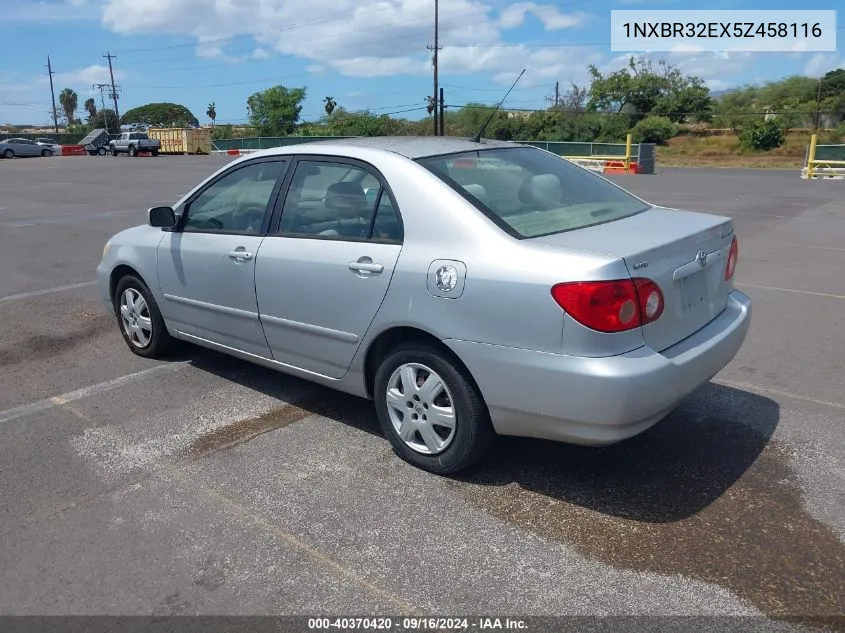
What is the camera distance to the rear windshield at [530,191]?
370 cm

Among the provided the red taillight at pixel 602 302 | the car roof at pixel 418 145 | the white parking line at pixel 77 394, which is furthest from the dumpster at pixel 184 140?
the red taillight at pixel 602 302

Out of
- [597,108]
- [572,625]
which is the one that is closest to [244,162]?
[572,625]

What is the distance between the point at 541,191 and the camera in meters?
4.07

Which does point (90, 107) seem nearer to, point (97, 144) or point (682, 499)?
point (97, 144)

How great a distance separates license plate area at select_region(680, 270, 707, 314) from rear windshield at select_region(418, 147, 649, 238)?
566 mm

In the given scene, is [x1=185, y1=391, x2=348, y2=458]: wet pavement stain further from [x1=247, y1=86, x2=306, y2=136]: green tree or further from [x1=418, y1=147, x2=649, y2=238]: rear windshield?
[x1=247, y1=86, x2=306, y2=136]: green tree

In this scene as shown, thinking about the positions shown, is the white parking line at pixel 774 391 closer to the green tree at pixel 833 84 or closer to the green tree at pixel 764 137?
the green tree at pixel 764 137

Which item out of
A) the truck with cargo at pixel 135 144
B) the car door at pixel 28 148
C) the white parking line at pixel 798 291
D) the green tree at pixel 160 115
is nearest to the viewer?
the white parking line at pixel 798 291

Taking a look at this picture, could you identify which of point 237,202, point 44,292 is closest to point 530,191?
point 237,202

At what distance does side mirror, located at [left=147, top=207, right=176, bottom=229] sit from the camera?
4.93 m

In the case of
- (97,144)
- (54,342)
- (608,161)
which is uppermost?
(97,144)

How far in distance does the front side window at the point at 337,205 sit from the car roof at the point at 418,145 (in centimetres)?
19

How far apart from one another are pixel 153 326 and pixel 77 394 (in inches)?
27.9

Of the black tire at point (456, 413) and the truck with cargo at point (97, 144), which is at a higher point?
the truck with cargo at point (97, 144)
